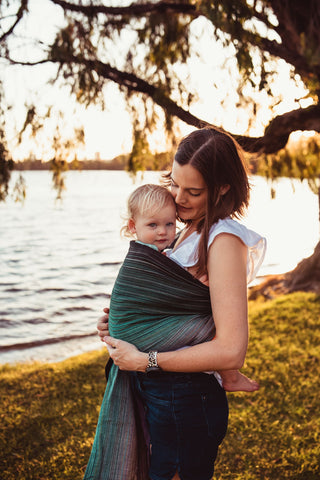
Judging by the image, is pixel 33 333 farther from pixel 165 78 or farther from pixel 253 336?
pixel 165 78

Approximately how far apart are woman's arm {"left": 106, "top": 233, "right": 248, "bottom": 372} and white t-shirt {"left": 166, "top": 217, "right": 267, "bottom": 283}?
2 cm

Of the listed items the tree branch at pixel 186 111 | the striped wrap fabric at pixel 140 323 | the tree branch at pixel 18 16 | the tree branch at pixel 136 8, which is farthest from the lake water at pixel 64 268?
the tree branch at pixel 136 8

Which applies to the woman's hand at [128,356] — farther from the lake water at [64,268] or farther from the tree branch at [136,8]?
the tree branch at [136,8]

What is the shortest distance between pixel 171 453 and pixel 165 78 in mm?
4024

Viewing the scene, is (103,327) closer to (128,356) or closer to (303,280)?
(128,356)

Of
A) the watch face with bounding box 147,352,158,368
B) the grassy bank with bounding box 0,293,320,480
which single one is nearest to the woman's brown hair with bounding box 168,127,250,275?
the watch face with bounding box 147,352,158,368

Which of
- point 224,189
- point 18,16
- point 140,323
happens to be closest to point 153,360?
point 140,323

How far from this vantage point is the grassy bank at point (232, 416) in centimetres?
317

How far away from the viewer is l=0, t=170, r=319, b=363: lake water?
7.22 metres

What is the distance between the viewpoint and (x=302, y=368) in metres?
4.76

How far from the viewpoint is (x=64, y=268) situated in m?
13.3

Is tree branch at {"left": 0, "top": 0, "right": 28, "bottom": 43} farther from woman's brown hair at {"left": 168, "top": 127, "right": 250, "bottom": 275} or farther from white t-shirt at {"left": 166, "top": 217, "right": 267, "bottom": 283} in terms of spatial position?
white t-shirt at {"left": 166, "top": 217, "right": 267, "bottom": 283}

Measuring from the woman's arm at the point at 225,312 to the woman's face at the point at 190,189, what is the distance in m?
0.20

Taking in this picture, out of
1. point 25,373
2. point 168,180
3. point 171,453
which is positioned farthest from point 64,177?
point 171,453
